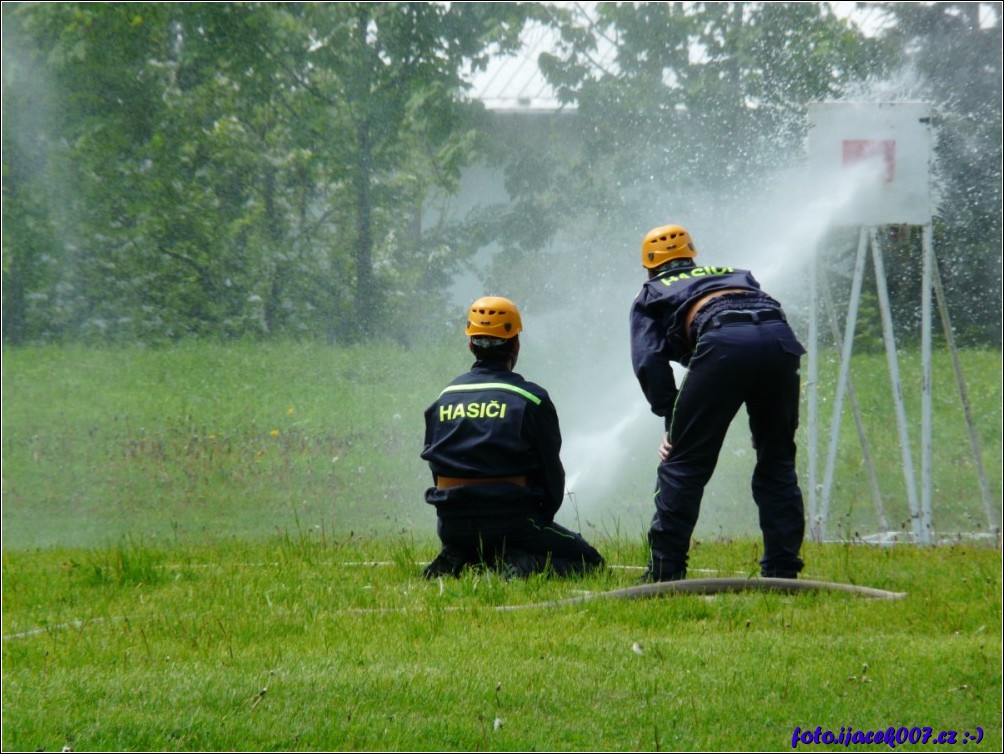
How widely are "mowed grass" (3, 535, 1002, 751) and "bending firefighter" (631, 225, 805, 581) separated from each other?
1.38 ft

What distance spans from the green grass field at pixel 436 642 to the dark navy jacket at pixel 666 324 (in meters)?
1.01

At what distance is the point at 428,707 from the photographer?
446cm

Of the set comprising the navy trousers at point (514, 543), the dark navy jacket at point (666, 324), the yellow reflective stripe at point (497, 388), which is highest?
the dark navy jacket at point (666, 324)

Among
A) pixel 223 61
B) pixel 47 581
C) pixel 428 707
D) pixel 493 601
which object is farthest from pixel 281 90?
pixel 428 707

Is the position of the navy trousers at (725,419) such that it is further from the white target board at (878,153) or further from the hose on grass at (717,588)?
the white target board at (878,153)

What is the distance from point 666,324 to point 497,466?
43.3 inches

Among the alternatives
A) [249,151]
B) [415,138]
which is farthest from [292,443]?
[415,138]

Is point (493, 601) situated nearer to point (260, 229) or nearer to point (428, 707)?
point (428, 707)

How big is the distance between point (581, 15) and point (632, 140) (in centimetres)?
122

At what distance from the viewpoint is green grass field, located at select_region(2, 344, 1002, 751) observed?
432 cm

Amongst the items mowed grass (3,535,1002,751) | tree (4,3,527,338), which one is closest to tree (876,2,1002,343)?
tree (4,3,527,338)

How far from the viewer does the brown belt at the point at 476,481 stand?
21.7 ft

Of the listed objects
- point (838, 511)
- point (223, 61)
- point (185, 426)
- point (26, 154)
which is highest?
point (223, 61)

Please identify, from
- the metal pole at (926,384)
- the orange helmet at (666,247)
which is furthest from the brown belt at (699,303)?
the metal pole at (926,384)
